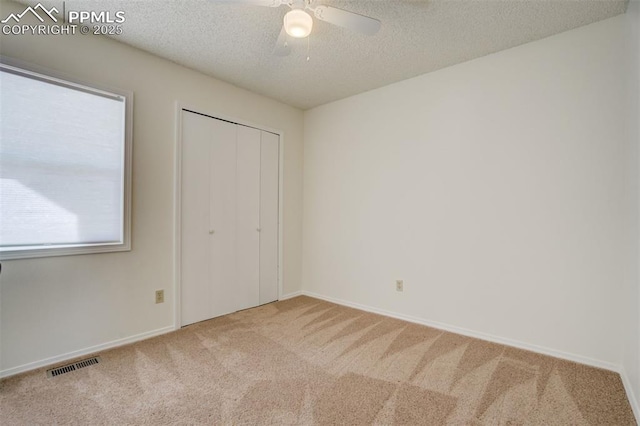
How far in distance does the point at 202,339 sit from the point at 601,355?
10.0ft

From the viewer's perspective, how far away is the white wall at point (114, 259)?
6.87 feet

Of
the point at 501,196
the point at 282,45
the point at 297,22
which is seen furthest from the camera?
the point at 501,196

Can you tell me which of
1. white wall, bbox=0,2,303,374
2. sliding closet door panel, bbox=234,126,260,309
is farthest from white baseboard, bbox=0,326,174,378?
sliding closet door panel, bbox=234,126,260,309

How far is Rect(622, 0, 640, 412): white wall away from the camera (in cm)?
179

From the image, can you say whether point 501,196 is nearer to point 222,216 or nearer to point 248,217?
point 248,217

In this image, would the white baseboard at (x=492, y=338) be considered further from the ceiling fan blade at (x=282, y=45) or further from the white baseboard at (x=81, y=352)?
the ceiling fan blade at (x=282, y=45)

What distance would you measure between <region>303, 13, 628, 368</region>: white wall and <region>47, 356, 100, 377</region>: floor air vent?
2.40 m

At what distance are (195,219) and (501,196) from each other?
280 centimetres

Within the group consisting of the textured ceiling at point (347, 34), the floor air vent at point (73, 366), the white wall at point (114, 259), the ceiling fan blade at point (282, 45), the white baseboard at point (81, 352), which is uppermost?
the textured ceiling at point (347, 34)

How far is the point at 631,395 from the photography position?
182 cm

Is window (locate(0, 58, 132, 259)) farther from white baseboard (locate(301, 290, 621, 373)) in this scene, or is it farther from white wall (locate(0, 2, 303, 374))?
white baseboard (locate(301, 290, 621, 373))

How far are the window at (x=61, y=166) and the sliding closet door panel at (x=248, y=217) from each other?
Answer: 111 cm

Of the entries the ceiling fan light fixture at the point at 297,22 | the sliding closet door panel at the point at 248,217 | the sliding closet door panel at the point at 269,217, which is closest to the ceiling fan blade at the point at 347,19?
the ceiling fan light fixture at the point at 297,22

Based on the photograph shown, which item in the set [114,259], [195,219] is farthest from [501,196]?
[114,259]
